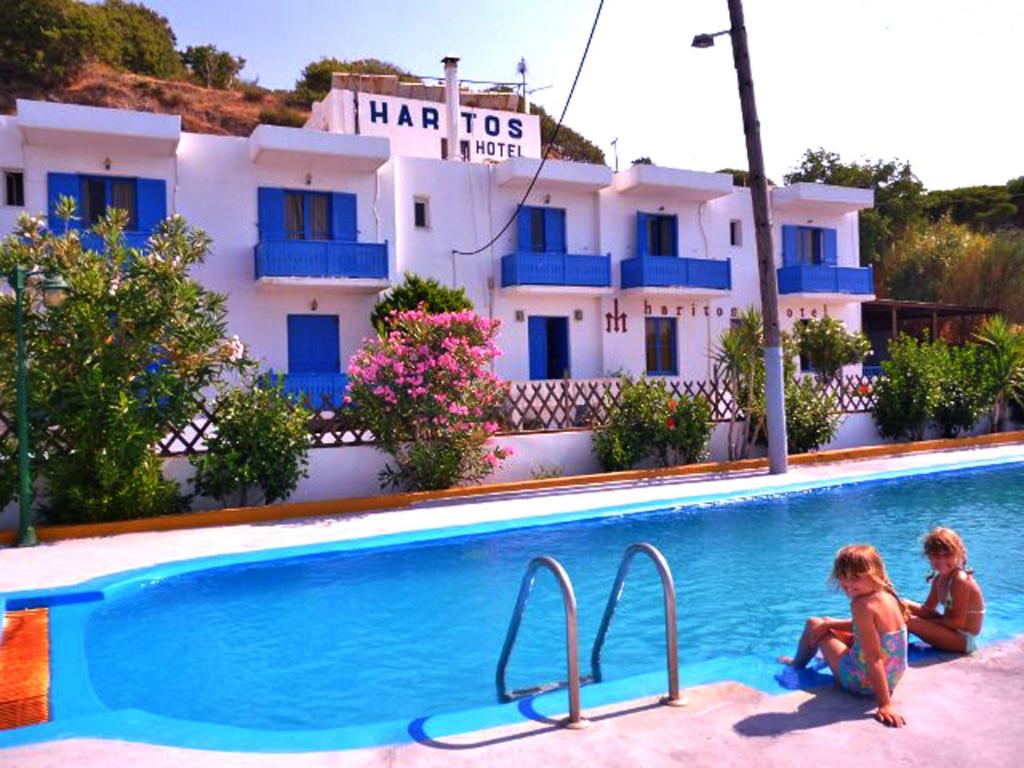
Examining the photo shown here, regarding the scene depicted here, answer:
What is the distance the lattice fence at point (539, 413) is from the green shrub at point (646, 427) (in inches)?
12.3

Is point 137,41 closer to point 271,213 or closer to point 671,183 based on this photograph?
point 271,213

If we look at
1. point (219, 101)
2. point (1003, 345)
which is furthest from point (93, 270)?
point (219, 101)

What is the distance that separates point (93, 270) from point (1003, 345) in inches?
727

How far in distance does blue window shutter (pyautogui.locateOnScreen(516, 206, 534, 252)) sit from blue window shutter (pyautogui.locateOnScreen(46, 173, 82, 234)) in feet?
33.2

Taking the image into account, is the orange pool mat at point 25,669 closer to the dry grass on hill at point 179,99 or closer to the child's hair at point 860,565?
the child's hair at point 860,565

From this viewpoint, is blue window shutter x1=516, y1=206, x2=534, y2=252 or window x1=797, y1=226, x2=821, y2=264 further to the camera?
window x1=797, y1=226, x2=821, y2=264

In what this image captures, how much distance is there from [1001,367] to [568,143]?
3889 cm

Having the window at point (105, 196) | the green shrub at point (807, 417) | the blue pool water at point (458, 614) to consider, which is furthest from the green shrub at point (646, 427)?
the window at point (105, 196)

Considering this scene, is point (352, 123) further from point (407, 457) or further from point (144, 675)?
point (144, 675)

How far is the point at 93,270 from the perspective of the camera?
10.5 meters

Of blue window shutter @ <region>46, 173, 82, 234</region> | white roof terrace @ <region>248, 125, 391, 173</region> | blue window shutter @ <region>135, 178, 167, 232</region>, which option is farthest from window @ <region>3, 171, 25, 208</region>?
white roof terrace @ <region>248, 125, 391, 173</region>

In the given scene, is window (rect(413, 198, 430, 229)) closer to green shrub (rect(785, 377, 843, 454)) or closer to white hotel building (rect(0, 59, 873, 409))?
white hotel building (rect(0, 59, 873, 409))

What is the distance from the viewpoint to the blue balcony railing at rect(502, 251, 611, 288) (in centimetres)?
2186

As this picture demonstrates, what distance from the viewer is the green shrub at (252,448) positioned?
1141cm
